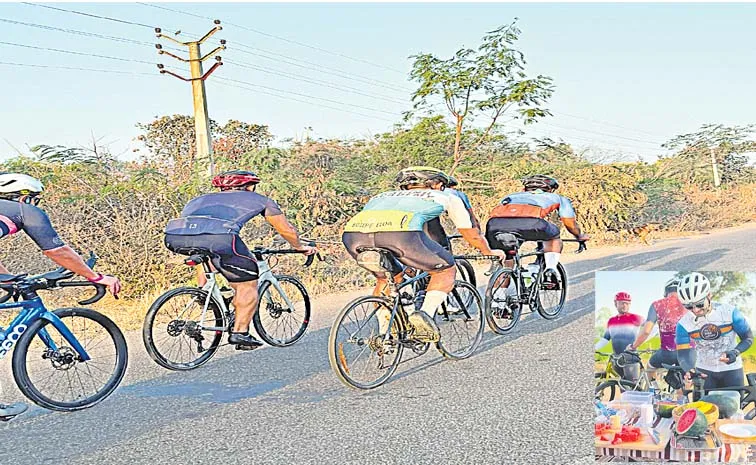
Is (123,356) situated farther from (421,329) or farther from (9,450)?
(421,329)

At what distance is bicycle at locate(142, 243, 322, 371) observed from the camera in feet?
24.3

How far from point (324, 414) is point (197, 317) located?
76.3 inches

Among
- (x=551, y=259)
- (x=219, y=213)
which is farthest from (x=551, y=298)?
(x=219, y=213)

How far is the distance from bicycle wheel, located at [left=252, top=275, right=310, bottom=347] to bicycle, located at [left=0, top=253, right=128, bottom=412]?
1926 millimetres

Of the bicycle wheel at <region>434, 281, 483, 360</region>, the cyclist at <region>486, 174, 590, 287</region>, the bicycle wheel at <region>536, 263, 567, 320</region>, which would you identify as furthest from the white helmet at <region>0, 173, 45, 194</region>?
the bicycle wheel at <region>536, 263, 567, 320</region>

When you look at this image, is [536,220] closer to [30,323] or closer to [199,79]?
[30,323]

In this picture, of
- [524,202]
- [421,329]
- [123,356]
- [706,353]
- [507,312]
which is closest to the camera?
[706,353]

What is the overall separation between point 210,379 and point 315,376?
0.85 m

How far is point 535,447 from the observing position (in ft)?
17.6

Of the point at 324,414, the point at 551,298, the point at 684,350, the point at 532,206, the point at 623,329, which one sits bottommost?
the point at 324,414

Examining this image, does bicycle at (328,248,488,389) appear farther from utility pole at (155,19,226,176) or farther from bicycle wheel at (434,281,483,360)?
utility pole at (155,19,226,176)

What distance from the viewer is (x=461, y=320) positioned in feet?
27.1

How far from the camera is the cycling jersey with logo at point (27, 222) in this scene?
6219 millimetres

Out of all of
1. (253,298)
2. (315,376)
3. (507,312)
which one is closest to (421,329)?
(315,376)
